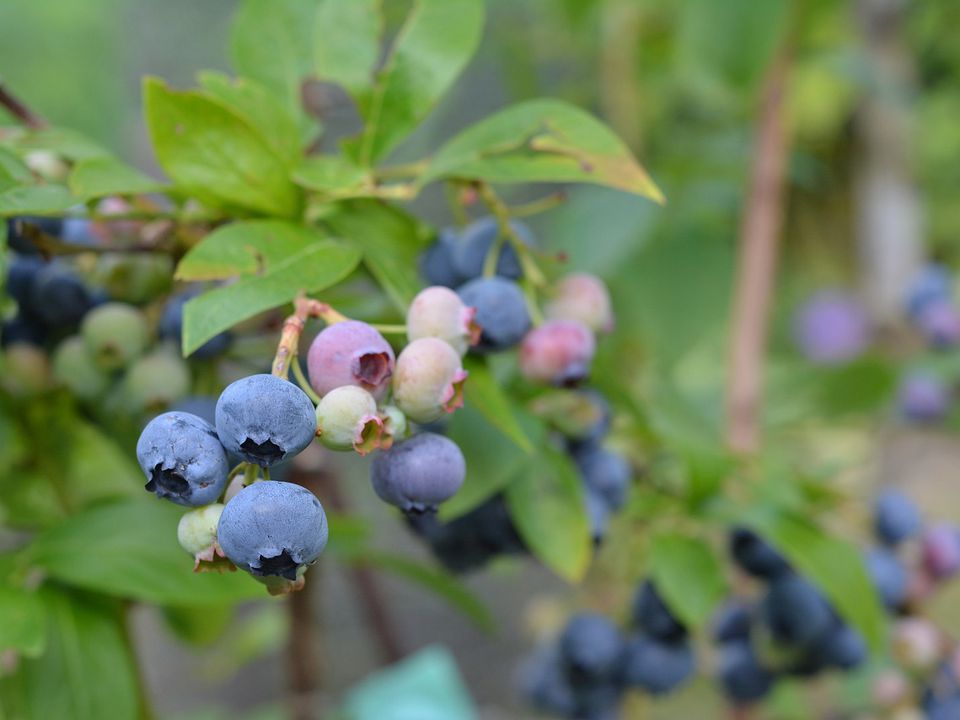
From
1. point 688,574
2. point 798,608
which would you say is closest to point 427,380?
point 688,574

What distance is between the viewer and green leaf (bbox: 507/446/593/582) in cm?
57

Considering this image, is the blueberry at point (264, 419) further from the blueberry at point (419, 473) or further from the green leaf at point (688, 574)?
the green leaf at point (688, 574)

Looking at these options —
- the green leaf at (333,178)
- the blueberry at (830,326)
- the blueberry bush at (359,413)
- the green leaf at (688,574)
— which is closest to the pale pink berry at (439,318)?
the blueberry bush at (359,413)

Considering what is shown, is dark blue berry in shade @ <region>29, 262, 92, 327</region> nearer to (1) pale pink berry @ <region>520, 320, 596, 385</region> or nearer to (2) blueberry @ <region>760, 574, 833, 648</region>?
(1) pale pink berry @ <region>520, 320, 596, 385</region>

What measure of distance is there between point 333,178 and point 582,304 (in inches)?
6.0

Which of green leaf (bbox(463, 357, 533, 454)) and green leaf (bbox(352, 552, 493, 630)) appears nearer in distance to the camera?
green leaf (bbox(463, 357, 533, 454))

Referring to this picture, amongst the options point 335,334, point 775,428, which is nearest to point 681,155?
point 775,428

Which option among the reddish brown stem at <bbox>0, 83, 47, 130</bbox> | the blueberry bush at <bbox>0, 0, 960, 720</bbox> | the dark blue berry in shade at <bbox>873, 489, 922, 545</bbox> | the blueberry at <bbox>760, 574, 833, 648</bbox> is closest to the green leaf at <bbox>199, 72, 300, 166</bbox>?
the blueberry bush at <bbox>0, 0, 960, 720</bbox>

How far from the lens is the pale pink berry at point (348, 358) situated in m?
0.37

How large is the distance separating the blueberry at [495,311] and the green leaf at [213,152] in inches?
4.4

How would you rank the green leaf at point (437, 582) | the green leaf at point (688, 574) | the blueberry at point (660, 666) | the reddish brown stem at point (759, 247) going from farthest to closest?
the reddish brown stem at point (759, 247)
the green leaf at point (437, 582)
the blueberry at point (660, 666)
the green leaf at point (688, 574)

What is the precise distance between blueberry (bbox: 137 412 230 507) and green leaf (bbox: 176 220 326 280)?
97 millimetres

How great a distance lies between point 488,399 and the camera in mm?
452

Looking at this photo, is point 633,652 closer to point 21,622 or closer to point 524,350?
point 524,350
